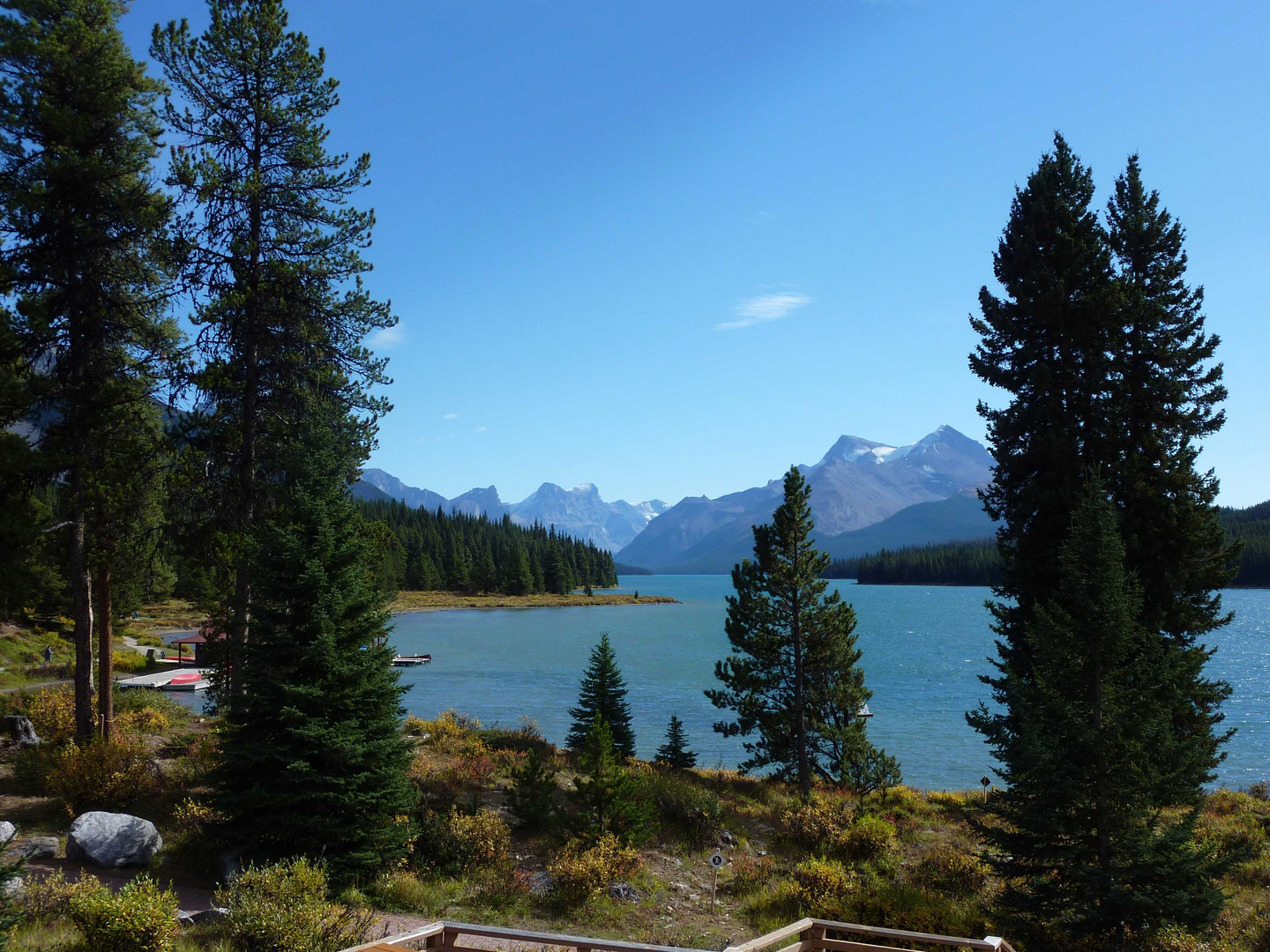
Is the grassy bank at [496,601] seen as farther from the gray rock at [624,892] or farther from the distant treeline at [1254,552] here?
the distant treeline at [1254,552]

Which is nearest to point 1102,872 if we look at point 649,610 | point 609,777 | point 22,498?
point 609,777

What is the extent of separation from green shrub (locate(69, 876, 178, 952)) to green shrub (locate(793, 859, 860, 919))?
10090 millimetres

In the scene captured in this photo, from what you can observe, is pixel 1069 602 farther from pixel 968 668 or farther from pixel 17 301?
pixel 968 668

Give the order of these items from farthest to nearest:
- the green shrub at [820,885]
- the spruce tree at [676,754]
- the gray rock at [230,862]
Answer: the spruce tree at [676,754]
the green shrub at [820,885]
the gray rock at [230,862]

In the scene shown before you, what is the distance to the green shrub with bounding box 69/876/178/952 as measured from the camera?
27.8ft

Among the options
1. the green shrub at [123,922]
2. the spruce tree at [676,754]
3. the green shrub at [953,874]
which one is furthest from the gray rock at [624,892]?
the spruce tree at [676,754]

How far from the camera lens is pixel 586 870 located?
13797 millimetres

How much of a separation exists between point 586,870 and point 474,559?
141806mm

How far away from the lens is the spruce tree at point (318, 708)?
41.4 ft

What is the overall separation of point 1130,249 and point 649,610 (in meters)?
119

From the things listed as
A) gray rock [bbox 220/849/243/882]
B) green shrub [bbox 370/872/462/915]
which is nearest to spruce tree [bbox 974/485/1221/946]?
green shrub [bbox 370/872/462/915]

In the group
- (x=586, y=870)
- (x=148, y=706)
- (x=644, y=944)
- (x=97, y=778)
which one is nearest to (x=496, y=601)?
(x=148, y=706)

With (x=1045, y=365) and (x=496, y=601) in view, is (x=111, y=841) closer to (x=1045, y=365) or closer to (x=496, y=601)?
(x=1045, y=365)

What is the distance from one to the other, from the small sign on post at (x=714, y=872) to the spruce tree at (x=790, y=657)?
345 inches
